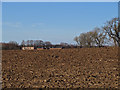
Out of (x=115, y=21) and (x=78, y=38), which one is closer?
(x=115, y=21)

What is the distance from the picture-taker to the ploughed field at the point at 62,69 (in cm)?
619

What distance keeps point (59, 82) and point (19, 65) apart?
2.93 metres

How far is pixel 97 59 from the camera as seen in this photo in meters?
8.86

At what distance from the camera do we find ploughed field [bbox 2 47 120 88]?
20.3ft

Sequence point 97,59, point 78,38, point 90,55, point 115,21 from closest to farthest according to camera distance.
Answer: point 97,59 → point 90,55 → point 115,21 → point 78,38

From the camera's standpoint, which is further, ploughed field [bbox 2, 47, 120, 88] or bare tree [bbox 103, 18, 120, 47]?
bare tree [bbox 103, 18, 120, 47]

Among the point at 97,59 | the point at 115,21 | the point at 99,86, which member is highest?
the point at 115,21

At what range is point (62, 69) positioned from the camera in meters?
7.52

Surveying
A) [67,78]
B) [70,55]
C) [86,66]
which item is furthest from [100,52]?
[67,78]

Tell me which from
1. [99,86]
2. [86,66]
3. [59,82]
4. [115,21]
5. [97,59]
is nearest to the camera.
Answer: [99,86]

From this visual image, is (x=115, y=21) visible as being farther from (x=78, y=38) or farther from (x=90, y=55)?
(x=78, y=38)

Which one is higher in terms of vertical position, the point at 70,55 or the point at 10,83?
the point at 70,55

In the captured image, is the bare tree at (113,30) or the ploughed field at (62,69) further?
the bare tree at (113,30)

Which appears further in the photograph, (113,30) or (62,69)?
(113,30)
